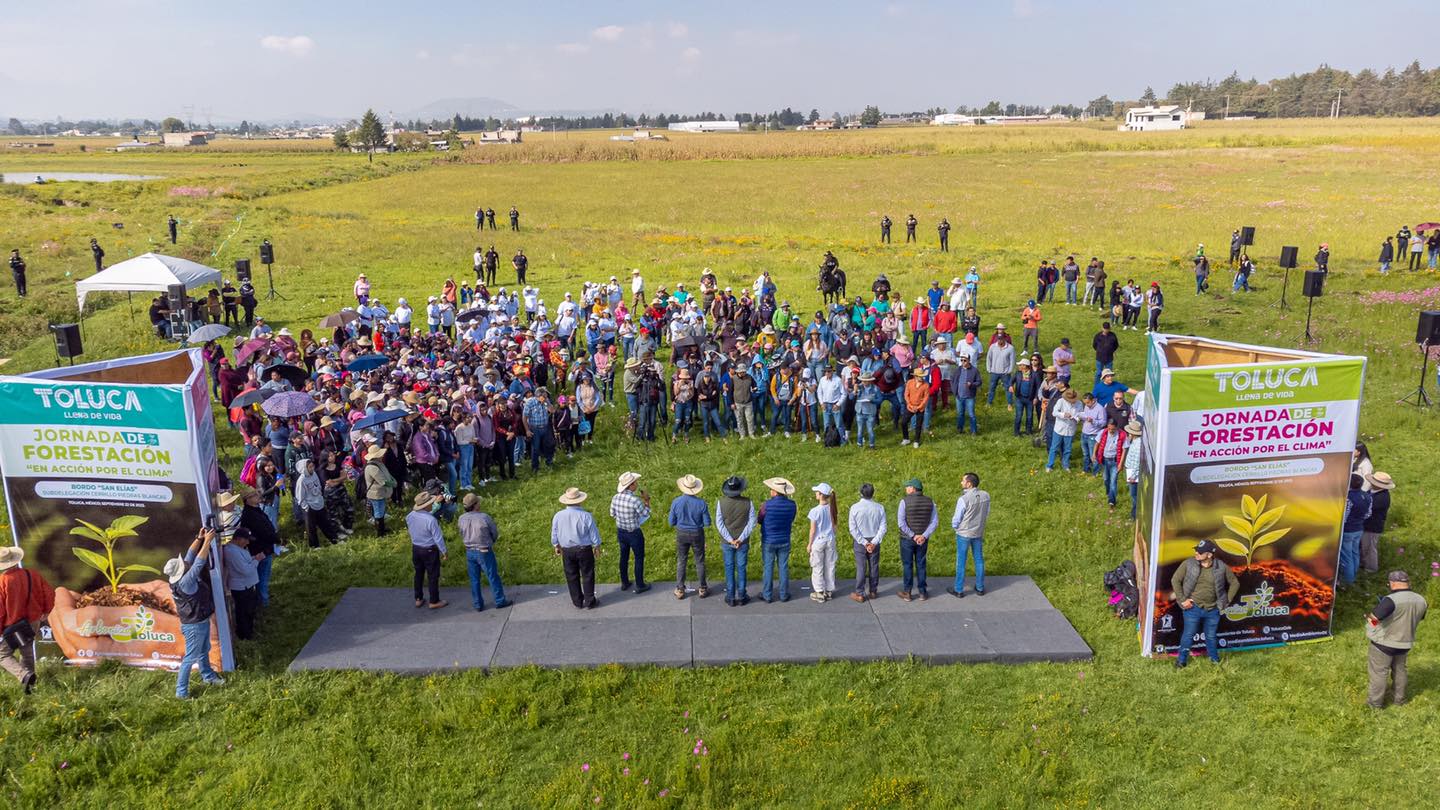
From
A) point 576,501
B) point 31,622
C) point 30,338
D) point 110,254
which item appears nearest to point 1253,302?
point 576,501

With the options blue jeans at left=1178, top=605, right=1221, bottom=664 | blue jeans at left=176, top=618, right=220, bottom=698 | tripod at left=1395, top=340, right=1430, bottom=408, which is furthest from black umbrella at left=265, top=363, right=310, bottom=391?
tripod at left=1395, top=340, right=1430, bottom=408

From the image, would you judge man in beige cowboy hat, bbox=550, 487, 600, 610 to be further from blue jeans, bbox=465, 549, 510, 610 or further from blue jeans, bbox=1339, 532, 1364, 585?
blue jeans, bbox=1339, 532, 1364, 585

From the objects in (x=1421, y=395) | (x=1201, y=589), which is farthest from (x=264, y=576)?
(x=1421, y=395)

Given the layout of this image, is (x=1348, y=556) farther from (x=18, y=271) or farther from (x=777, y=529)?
(x=18, y=271)

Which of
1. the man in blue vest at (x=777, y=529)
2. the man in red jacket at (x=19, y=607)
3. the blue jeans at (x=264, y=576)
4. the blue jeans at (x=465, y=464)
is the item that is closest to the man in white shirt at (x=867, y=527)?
the man in blue vest at (x=777, y=529)

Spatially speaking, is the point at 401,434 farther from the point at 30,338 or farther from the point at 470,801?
the point at 30,338

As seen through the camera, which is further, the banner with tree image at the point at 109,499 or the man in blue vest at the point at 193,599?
the banner with tree image at the point at 109,499

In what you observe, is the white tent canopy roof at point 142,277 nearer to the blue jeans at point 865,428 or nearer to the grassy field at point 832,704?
the grassy field at point 832,704

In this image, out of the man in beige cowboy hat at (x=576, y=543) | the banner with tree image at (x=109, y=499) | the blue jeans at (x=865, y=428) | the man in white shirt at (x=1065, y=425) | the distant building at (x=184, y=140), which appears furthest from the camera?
the distant building at (x=184, y=140)
